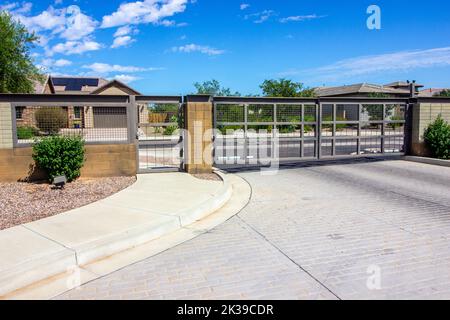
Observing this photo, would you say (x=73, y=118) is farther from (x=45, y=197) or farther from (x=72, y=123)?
(x=45, y=197)

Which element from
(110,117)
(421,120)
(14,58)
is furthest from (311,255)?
(14,58)

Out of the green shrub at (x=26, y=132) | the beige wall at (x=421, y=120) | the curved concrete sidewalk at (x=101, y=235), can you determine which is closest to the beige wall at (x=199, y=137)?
the curved concrete sidewalk at (x=101, y=235)

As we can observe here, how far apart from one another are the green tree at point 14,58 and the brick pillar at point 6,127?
20.7m

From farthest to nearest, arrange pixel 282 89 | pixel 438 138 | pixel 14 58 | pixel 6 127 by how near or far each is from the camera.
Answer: pixel 282 89 → pixel 14 58 → pixel 438 138 → pixel 6 127

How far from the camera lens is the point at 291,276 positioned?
14.3 feet

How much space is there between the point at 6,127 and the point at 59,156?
1636 mm

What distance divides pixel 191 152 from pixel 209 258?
21.8 ft

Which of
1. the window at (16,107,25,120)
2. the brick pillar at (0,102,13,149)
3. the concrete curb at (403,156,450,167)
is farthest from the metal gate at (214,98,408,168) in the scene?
the brick pillar at (0,102,13,149)

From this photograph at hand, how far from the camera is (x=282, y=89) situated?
42.5 metres

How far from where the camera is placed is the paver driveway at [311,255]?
13.2 ft

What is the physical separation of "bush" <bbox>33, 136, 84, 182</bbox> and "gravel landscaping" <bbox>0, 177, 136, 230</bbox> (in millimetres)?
351

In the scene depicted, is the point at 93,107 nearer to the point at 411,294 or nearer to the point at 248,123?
the point at 248,123

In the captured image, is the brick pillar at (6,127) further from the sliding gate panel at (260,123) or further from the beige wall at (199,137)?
the sliding gate panel at (260,123)

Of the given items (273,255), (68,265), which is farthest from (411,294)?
(68,265)
